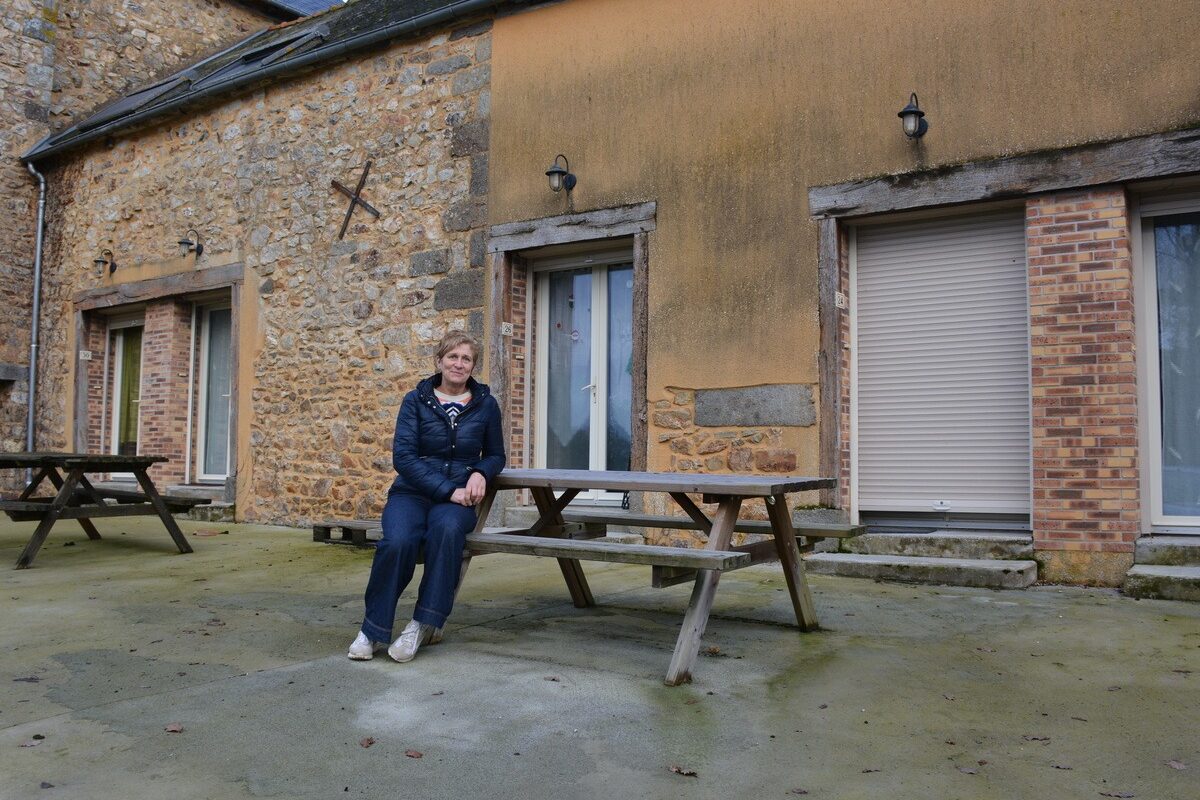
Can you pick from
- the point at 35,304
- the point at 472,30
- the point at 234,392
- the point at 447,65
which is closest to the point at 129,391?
the point at 35,304

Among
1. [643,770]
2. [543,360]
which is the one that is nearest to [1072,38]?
[543,360]

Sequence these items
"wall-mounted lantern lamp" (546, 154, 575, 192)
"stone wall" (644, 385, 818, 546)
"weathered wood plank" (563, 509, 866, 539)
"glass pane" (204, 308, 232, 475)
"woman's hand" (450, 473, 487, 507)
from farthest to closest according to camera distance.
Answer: "glass pane" (204, 308, 232, 475) → "wall-mounted lantern lamp" (546, 154, 575, 192) → "stone wall" (644, 385, 818, 546) → "weathered wood plank" (563, 509, 866, 539) → "woman's hand" (450, 473, 487, 507)

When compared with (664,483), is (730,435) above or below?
above

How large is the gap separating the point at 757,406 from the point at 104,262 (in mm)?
8166

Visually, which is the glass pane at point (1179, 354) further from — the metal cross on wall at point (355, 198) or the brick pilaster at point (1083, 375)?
the metal cross on wall at point (355, 198)

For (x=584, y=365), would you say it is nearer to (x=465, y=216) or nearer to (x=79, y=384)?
(x=465, y=216)

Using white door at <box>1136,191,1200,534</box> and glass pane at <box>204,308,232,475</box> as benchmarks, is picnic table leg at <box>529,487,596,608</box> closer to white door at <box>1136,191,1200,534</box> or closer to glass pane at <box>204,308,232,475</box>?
white door at <box>1136,191,1200,534</box>

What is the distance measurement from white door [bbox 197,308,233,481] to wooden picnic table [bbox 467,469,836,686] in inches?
271

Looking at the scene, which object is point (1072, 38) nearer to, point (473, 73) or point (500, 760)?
point (473, 73)

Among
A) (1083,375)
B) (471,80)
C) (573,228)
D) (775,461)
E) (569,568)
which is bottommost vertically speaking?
(569,568)

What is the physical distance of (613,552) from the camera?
3.48m

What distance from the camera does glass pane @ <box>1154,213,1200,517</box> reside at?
5457 mm

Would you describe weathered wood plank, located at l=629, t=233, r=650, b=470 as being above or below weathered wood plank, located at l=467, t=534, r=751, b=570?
above

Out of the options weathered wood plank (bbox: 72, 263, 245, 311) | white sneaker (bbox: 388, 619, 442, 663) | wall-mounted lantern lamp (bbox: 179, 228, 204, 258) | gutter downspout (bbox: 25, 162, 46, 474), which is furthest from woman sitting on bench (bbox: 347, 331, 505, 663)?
gutter downspout (bbox: 25, 162, 46, 474)
